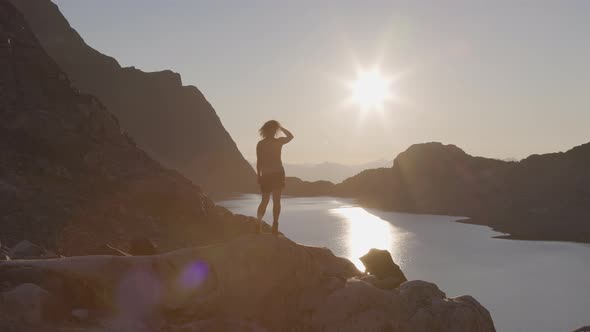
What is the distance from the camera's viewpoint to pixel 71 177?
42.2 metres

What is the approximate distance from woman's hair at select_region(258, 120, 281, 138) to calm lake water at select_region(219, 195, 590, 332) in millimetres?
45512

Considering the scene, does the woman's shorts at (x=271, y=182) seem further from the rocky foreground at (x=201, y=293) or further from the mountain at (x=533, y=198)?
the mountain at (x=533, y=198)

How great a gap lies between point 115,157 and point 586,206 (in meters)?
159

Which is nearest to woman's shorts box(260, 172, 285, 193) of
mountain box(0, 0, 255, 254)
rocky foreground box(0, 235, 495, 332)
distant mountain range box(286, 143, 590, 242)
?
rocky foreground box(0, 235, 495, 332)

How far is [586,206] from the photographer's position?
518ft

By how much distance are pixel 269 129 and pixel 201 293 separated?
4446 millimetres

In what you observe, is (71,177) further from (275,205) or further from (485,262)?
(485,262)

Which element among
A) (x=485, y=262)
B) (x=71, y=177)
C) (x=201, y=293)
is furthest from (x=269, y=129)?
(x=485, y=262)

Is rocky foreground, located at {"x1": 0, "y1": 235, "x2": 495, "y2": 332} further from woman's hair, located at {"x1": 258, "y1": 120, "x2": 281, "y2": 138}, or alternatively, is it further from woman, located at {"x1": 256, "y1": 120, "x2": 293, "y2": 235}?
woman's hair, located at {"x1": 258, "y1": 120, "x2": 281, "y2": 138}

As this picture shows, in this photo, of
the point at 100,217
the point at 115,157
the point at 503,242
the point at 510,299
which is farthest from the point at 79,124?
the point at 503,242

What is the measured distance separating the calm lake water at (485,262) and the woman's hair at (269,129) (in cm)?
4551

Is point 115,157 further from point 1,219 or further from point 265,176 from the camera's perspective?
point 265,176

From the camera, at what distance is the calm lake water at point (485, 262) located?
5753cm

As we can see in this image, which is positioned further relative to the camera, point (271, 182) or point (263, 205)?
point (263, 205)
